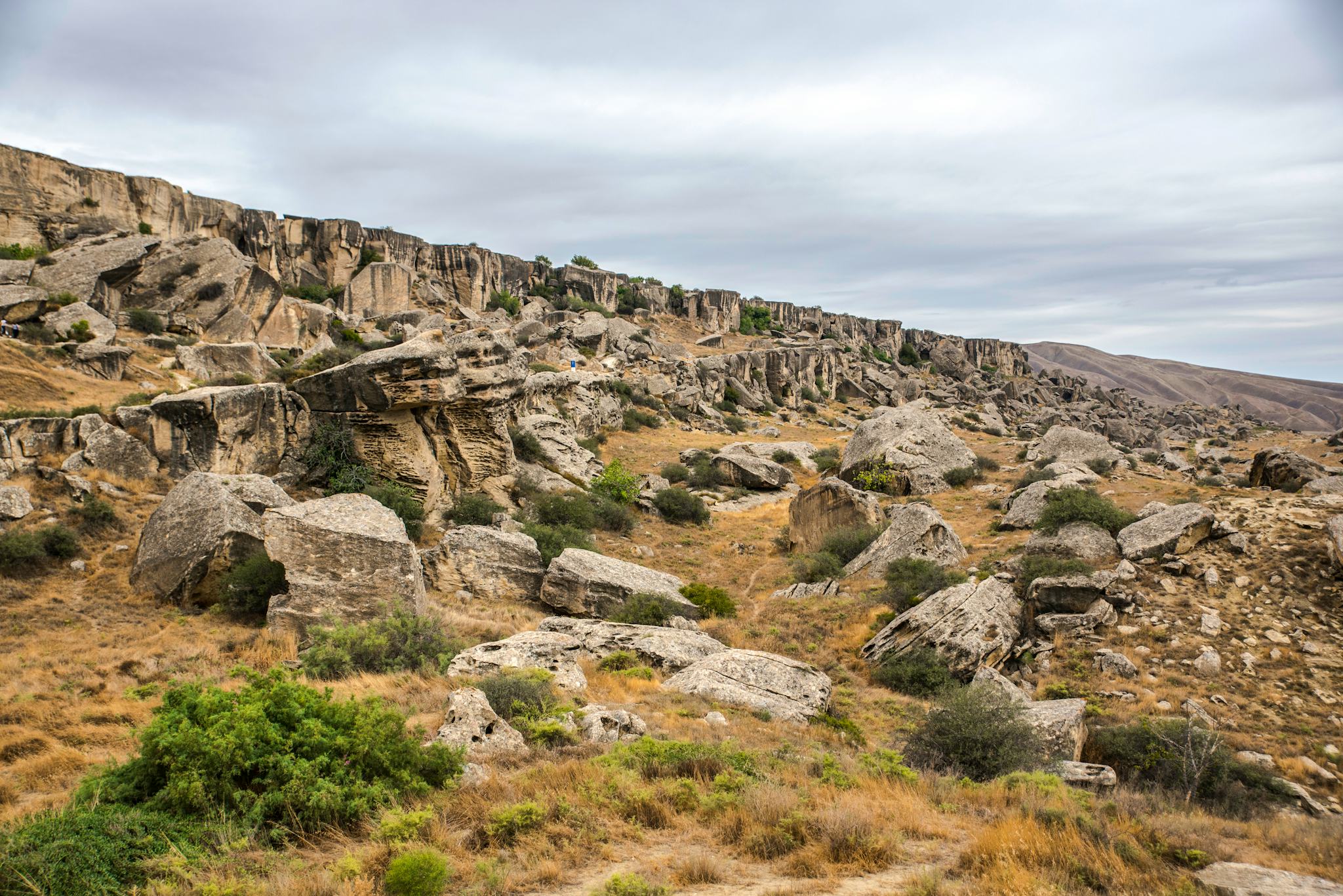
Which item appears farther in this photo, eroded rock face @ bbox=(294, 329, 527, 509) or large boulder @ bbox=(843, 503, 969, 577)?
eroded rock face @ bbox=(294, 329, 527, 509)

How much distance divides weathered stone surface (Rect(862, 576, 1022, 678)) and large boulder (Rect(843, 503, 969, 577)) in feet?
12.0

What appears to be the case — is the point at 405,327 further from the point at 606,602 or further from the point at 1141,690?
the point at 1141,690

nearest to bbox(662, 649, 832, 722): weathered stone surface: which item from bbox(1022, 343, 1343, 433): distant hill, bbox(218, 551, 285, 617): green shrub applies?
bbox(218, 551, 285, 617): green shrub

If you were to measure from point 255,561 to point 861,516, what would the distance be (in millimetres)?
18366

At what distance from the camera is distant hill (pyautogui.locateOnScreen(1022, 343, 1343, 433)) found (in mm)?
124625

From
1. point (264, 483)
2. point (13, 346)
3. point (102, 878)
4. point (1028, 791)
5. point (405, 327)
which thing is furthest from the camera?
point (405, 327)

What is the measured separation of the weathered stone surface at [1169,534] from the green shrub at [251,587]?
19.3 m

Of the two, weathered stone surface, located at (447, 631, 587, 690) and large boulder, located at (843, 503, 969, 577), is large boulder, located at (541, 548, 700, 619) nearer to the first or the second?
weathered stone surface, located at (447, 631, 587, 690)

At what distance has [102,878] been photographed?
4.41 meters

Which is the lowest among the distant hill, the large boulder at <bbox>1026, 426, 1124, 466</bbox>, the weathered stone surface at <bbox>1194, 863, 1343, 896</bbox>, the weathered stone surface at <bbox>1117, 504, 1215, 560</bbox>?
the weathered stone surface at <bbox>1194, 863, 1343, 896</bbox>

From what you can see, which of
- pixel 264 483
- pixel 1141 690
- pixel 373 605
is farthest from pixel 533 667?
pixel 1141 690

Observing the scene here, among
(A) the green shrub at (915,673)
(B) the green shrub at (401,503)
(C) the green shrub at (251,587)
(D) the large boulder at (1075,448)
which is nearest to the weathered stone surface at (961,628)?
(A) the green shrub at (915,673)

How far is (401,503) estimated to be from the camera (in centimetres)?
1919

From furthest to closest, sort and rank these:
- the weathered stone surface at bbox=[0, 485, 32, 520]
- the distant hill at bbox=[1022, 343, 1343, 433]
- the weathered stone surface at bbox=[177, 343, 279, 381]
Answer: the distant hill at bbox=[1022, 343, 1343, 433]
the weathered stone surface at bbox=[177, 343, 279, 381]
the weathered stone surface at bbox=[0, 485, 32, 520]
